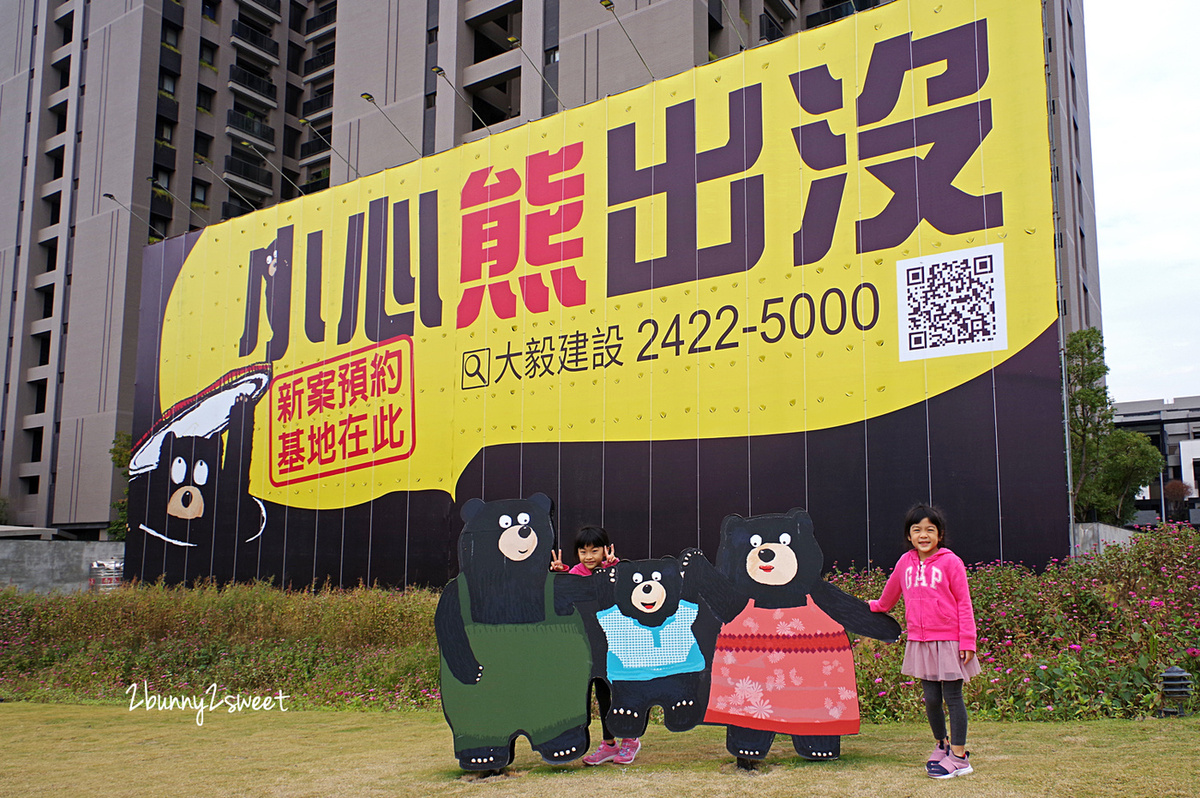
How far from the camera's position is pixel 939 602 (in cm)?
491

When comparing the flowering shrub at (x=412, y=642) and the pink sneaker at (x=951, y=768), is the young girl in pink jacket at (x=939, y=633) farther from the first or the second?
the flowering shrub at (x=412, y=642)

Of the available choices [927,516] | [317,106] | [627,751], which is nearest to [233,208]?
[317,106]

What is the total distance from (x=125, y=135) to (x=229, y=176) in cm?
434

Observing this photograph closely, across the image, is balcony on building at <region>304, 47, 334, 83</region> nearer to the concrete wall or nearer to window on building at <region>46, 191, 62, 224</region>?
window on building at <region>46, 191, 62, 224</region>

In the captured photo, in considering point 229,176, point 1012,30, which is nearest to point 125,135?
point 229,176

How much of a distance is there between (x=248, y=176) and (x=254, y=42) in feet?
22.3

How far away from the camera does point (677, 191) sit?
14945mm

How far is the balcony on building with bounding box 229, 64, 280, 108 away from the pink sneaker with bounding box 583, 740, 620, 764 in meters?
42.2

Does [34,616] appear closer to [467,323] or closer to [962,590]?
[467,323]

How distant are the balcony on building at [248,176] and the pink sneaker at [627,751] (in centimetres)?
3921

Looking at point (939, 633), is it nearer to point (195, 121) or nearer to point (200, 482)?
point (200, 482)

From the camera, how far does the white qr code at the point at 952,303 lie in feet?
39.1

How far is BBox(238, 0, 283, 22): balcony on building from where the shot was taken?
42.4 m

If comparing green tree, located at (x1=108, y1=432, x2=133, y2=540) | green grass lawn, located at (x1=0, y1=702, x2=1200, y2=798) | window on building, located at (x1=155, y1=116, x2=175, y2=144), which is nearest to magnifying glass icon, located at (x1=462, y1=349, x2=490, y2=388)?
green grass lawn, located at (x1=0, y1=702, x2=1200, y2=798)
